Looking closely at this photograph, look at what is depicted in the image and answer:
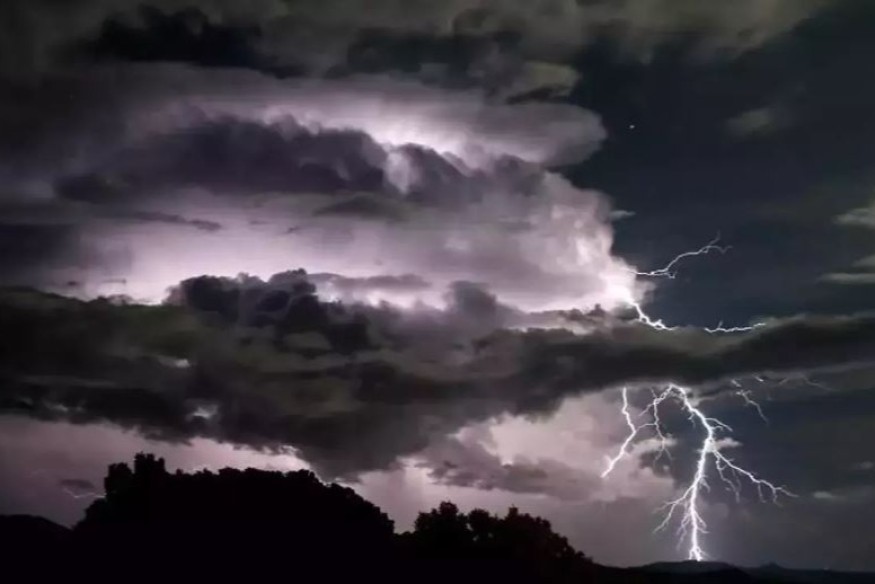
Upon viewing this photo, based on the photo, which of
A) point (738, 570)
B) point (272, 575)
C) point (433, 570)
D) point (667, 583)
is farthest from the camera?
point (738, 570)

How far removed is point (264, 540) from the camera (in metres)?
22.6

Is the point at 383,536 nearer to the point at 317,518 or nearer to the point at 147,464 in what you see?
the point at 317,518

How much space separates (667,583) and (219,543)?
16.0 meters

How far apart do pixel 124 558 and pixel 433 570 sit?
7435 mm

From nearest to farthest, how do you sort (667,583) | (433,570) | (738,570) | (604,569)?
(433,570)
(604,569)
(667,583)
(738,570)

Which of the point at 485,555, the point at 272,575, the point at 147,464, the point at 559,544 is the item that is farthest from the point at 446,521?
the point at 147,464

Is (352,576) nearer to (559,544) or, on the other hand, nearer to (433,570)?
(433,570)

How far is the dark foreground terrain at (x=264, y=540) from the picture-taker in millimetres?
22078

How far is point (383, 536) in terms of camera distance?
81.7ft

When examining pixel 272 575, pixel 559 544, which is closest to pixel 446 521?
pixel 559 544

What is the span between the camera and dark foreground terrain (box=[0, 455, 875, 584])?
22.1 metres

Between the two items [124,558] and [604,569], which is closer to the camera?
[124,558]

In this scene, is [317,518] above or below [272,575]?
above

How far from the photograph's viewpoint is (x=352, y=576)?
74.5ft
